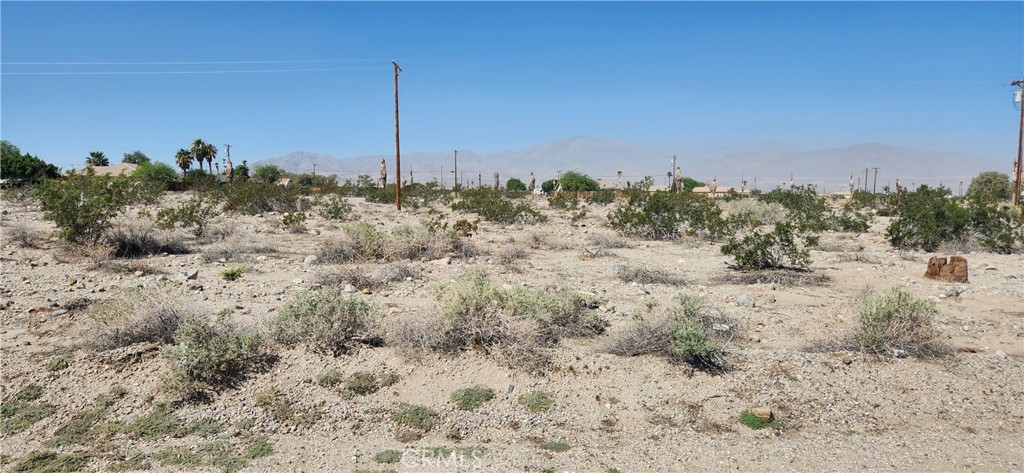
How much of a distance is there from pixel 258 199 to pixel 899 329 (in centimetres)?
2118

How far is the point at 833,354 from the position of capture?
5.95 m

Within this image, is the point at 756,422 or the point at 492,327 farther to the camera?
the point at 492,327

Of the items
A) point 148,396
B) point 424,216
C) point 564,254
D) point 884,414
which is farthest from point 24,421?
point 424,216

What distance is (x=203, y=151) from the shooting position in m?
60.2

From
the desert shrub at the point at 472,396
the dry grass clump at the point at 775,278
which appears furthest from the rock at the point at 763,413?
the dry grass clump at the point at 775,278

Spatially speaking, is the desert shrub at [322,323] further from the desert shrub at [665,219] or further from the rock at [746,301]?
the desert shrub at [665,219]

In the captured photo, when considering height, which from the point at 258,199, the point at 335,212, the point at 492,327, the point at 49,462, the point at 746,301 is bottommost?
the point at 49,462

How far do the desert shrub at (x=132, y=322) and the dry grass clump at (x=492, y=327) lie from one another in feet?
7.64

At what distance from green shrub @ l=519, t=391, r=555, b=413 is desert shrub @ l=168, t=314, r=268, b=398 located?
2553 millimetres

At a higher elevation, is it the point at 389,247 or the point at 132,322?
the point at 389,247

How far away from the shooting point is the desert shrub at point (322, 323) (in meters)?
5.96

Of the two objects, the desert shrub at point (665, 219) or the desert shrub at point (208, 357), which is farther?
the desert shrub at point (665, 219)

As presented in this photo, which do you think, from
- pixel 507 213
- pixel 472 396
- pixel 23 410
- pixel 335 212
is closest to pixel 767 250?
pixel 472 396

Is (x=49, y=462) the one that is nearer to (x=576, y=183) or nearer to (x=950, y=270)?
(x=950, y=270)
